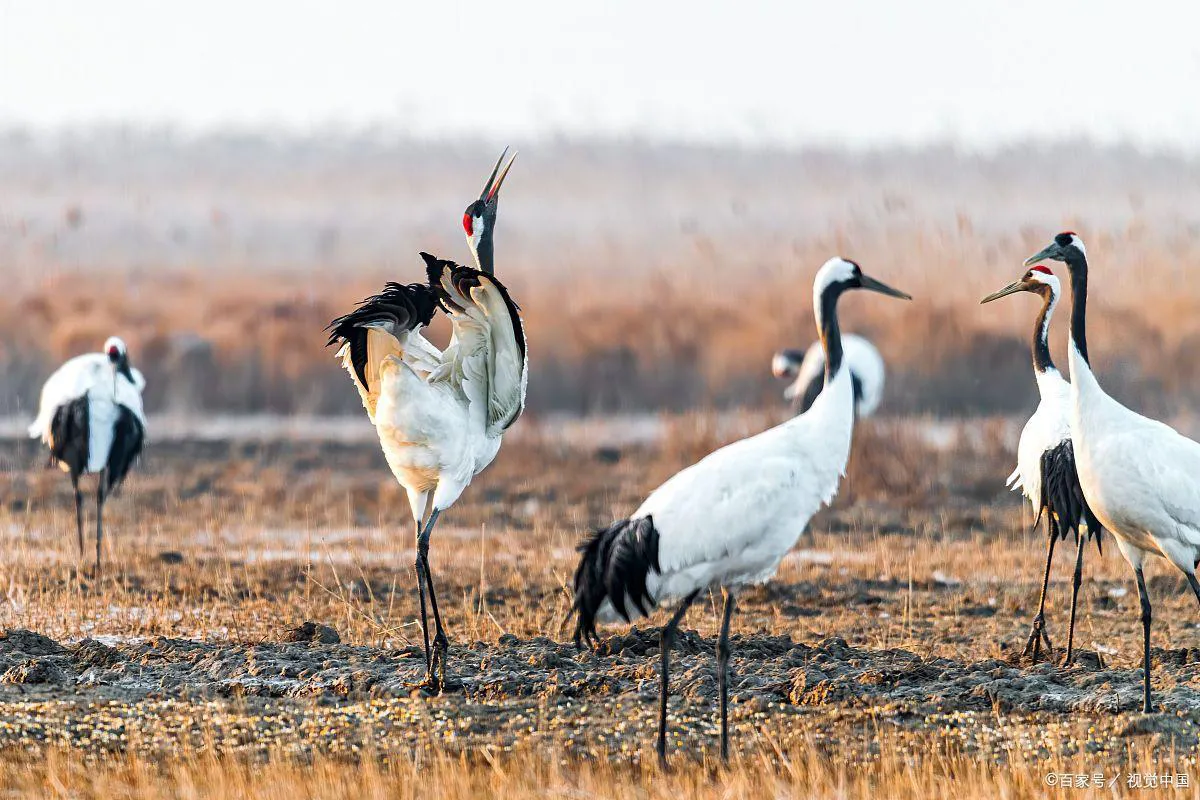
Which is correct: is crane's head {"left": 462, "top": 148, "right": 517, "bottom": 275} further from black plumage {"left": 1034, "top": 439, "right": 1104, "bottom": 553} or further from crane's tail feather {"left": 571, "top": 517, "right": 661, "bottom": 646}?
black plumage {"left": 1034, "top": 439, "right": 1104, "bottom": 553}

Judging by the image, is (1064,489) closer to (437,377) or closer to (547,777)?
(437,377)

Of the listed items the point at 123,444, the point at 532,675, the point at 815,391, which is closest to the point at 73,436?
the point at 123,444

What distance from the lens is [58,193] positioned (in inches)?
1635

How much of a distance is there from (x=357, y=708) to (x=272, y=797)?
1132mm

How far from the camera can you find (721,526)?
19.2 feet

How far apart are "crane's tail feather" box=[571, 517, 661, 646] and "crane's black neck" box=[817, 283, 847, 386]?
883mm

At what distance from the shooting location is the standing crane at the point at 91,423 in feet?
35.5

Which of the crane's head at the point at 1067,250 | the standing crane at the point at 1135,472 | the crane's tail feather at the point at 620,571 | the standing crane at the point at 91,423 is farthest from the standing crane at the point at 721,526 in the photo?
the standing crane at the point at 91,423

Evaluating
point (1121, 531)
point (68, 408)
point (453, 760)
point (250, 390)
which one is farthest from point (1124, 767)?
point (250, 390)

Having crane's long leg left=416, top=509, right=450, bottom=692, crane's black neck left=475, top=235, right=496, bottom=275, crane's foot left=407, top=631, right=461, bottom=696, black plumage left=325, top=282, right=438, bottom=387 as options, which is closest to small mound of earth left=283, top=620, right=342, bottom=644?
crane's long leg left=416, top=509, right=450, bottom=692

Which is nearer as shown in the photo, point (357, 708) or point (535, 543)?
point (357, 708)

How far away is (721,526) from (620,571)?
0.38m

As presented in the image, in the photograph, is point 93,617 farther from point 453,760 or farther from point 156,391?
point 156,391

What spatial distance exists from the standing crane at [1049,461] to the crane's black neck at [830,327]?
4.38 ft
